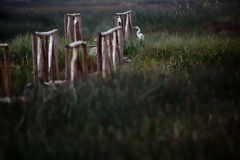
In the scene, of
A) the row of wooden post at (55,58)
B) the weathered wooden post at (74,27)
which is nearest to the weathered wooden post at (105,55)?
the row of wooden post at (55,58)

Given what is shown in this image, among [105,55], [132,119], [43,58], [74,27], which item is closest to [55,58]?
[43,58]

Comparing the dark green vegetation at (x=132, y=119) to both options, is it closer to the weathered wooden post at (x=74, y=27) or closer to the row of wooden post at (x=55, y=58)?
the row of wooden post at (x=55, y=58)

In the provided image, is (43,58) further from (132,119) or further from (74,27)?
(74,27)

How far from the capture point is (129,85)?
5.14 m

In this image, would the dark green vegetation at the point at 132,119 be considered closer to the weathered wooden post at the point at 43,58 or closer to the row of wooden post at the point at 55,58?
the row of wooden post at the point at 55,58

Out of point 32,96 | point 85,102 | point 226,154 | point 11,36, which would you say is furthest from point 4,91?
point 11,36

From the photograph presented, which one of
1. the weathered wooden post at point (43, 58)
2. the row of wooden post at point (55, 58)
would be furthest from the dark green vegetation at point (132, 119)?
Result: the weathered wooden post at point (43, 58)

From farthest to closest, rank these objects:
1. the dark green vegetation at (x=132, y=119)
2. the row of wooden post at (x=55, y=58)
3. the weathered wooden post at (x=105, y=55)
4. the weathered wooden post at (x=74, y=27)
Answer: the weathered wooden post at (x=74, y=27), the weathered wooden post at (x=105, y=55), the row of wooden post at (x=55, y=58), the dark green vegetation at (x=132, y=119)

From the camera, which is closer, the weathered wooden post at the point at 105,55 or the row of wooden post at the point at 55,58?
the row of wooden post at the point at 55,58

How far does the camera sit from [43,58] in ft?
23.7

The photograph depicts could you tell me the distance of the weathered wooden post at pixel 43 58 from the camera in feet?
22.1

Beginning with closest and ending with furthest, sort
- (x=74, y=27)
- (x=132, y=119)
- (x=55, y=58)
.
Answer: (x=132, y=119) < (x=55, y=58) < (x=74, y=27)

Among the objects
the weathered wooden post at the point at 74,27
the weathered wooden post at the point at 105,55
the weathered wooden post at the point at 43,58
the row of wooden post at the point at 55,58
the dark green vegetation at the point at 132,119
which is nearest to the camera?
the dark green vegetation at the point at 132,119

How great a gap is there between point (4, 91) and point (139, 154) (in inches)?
141
